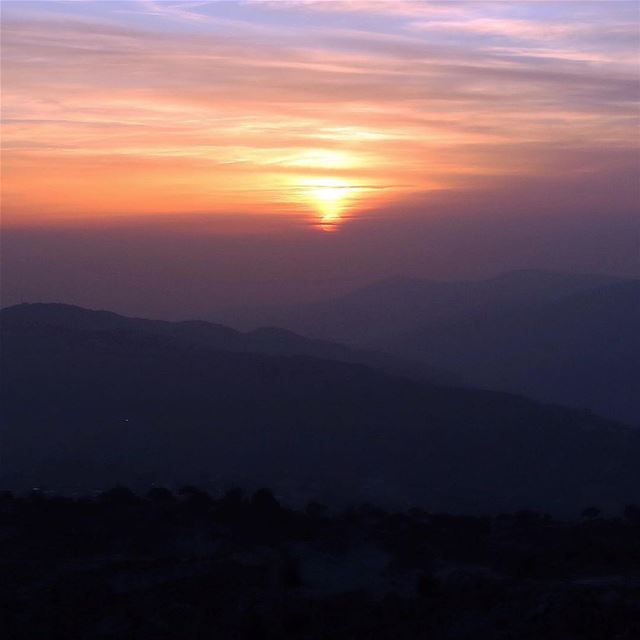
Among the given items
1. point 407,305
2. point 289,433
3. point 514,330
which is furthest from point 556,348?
point 407,305

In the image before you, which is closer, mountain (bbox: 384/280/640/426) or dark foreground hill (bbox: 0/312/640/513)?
dark foreground hill (bbox: 0/312/640/513)

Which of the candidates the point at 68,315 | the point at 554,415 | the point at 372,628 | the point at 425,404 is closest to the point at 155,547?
the point at 372,628

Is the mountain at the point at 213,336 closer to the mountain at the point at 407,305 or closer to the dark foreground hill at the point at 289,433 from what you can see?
the dark foreground hill at the point at 289,433

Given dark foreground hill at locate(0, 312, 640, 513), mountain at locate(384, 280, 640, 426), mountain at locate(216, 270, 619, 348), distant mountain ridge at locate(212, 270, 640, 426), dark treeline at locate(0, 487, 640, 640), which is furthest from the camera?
mountain at locate(216, 270, 619, 348)

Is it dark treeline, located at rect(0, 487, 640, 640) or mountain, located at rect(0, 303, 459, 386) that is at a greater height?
mountain, located at rect(0, 303, 459, 386)

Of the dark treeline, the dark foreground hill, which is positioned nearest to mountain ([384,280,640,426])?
the dark foreground hill

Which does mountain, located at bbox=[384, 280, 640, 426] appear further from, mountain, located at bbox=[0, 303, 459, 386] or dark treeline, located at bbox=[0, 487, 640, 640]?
dark treeline, located at bbox=[0, 487, 640, 640]
